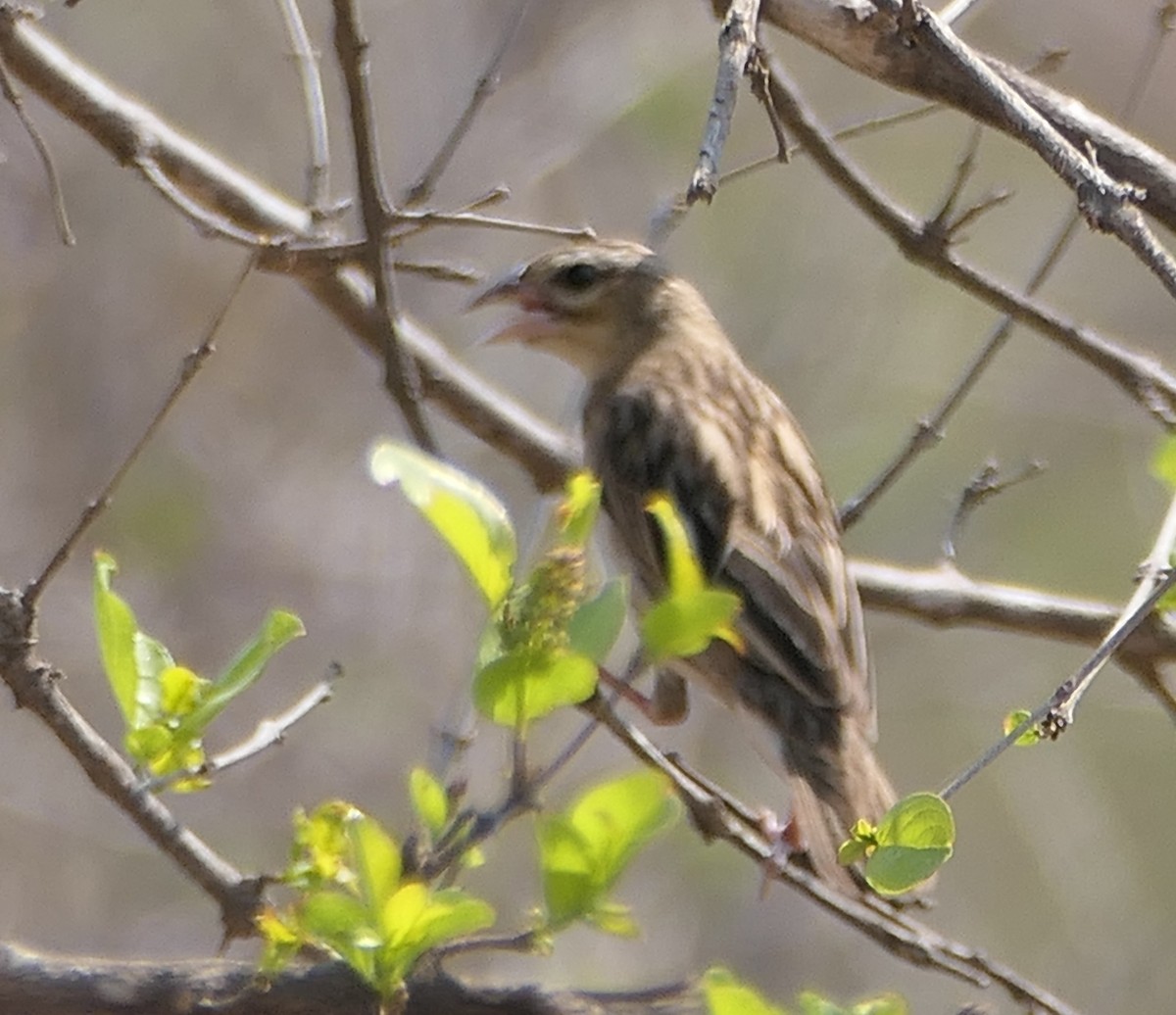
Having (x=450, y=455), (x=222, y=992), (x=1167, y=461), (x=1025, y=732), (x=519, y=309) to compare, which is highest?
(x=450, y=455)

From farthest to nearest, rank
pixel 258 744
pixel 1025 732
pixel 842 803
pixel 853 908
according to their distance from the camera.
Answer: pixel 842 803, pixel 853 908, pixel 258 744, pixel 1025 732

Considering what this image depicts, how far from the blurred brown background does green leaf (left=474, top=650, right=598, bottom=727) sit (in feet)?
16.4

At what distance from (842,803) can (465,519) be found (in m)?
2.01

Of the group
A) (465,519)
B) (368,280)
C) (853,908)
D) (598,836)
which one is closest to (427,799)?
(598,836)

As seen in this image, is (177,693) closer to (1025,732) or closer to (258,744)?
(258,744)

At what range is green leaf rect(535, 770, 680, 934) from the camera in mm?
1942

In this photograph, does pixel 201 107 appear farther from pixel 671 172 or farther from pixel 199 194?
pixel 199 194

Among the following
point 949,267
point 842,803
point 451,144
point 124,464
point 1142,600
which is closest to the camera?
point 1142,600

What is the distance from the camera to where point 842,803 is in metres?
3.76

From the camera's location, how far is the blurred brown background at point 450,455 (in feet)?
24.5

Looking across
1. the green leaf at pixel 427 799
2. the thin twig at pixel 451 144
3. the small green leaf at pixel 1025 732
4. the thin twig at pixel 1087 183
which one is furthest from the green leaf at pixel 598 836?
the thin twig at pixel 451 144

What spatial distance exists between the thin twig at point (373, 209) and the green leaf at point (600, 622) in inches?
65.4

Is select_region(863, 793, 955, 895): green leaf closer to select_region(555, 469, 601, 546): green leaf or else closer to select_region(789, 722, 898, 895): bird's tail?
select_region(555, 469, 601, 546): green leaf

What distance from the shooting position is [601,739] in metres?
7.24
